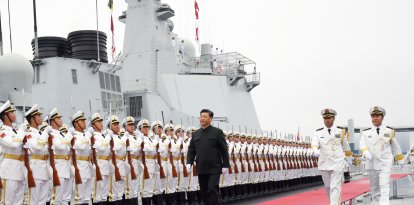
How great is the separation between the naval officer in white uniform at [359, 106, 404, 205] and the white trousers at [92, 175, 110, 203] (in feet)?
13.1

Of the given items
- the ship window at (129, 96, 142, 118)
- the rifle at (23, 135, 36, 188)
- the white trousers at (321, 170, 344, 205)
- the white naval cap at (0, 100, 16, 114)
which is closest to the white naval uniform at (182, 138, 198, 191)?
the white trousers at (321, 170, 344, 205)

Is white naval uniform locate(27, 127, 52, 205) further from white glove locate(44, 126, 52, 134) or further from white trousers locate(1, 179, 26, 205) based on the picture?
white trousers locate(1, 179, 26, 205)

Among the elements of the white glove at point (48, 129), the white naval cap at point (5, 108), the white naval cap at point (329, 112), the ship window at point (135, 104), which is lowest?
the white glove at point (48, 129)

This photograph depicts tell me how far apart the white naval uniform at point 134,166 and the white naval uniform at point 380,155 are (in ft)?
12.2

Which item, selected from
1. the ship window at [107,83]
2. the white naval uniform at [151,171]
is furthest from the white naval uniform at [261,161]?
the ship window at [107,83]

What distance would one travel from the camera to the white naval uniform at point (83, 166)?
317 inches

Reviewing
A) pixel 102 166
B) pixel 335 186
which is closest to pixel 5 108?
pixel 102 166

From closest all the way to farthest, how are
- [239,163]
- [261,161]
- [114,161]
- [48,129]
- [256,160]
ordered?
[48,129] < [114,161] < [239,163] < [256,160] < [261,161]

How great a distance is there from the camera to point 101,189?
28.1ft

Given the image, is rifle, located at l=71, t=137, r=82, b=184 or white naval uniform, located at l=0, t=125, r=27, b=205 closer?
white naval uniform, located at l=0, t=125, r=27, b=205

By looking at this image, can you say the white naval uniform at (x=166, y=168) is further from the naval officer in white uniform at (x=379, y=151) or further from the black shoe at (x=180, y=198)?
the naval officer in white uniform at (x=379, y=151)

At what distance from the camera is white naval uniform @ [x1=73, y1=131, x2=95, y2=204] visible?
8062 mm

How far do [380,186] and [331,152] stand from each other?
936 mm

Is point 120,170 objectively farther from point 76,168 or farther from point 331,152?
point 331,152
